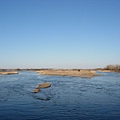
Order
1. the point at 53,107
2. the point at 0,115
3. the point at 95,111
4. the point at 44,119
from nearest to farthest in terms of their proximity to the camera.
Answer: the point at 44,119, the point at 0,115, the point at 95,111, the point at 53,107

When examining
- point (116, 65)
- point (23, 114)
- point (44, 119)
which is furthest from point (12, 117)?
point (116, 65)

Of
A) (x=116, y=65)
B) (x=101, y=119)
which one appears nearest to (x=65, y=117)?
(x=101, y=119)

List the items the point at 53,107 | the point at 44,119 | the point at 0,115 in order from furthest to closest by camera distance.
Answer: the point at 53,107 < the point at 0,115 < the point at 44,119

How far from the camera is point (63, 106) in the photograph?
68.1ft

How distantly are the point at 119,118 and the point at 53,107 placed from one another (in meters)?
6.70

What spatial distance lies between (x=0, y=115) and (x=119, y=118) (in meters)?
9.67

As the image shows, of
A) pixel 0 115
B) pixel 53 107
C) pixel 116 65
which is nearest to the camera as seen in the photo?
pixel 0 115

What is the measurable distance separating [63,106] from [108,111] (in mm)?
4563

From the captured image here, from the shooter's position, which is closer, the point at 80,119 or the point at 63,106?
the point at 80,119

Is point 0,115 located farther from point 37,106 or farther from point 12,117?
point 37,106

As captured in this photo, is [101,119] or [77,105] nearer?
[101,119]

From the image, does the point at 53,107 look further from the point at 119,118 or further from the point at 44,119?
the point at 119,118

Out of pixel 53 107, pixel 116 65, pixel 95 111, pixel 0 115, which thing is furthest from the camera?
pixel 116 65

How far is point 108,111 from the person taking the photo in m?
18.6
